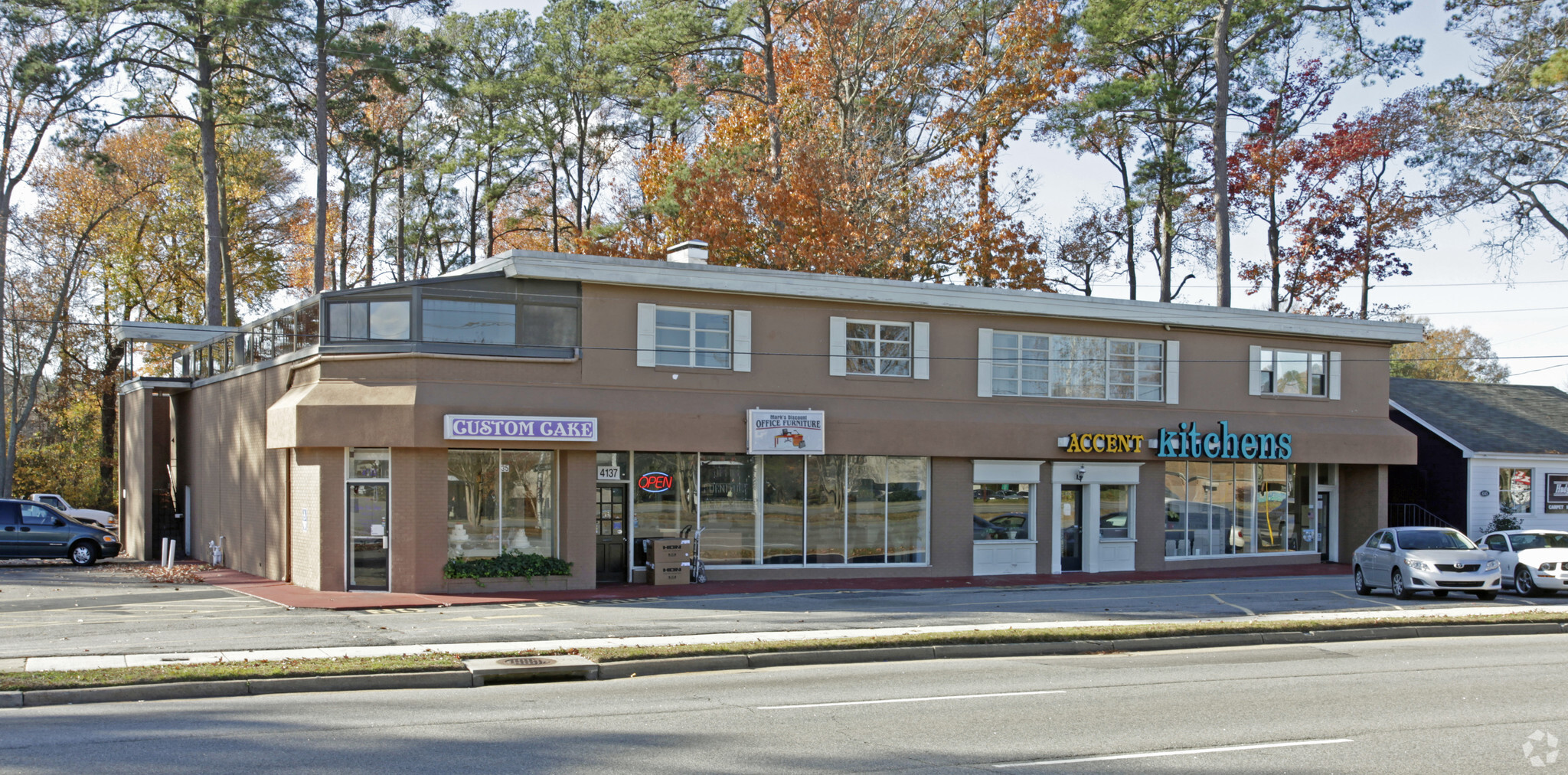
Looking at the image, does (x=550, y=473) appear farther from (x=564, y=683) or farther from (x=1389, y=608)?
(x=1389, y=608)

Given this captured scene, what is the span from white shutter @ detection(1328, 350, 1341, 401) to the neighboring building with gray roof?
6.20 meters

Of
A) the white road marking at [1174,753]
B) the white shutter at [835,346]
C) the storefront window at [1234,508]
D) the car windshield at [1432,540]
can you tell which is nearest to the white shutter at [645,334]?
→ the white shutter at [835,346]

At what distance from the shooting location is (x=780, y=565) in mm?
25734

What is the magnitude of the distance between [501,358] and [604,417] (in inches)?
88.8

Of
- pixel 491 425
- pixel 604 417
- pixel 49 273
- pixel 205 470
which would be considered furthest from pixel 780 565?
pixel 49 273

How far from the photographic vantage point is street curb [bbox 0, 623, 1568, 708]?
11.8 metres

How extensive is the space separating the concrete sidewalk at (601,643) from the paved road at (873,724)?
6.24 feet

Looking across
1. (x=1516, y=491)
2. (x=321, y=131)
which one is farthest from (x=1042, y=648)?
(x=321, y=131)

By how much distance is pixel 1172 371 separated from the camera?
29.5 meters

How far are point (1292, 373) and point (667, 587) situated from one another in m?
17.8

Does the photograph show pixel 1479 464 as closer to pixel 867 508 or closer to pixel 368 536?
pixel 867 508

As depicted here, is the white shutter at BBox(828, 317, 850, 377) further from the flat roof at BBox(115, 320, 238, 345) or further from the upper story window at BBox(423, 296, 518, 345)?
the flat roof at BBox(115, 320, 238, 345)

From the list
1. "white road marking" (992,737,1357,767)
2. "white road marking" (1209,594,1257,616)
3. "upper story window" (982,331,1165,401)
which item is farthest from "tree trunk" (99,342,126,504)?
"white road marking" (992,737,1357,767)

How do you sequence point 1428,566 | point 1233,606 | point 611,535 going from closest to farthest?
point 1233,606
point 1428,566
point 611,535
